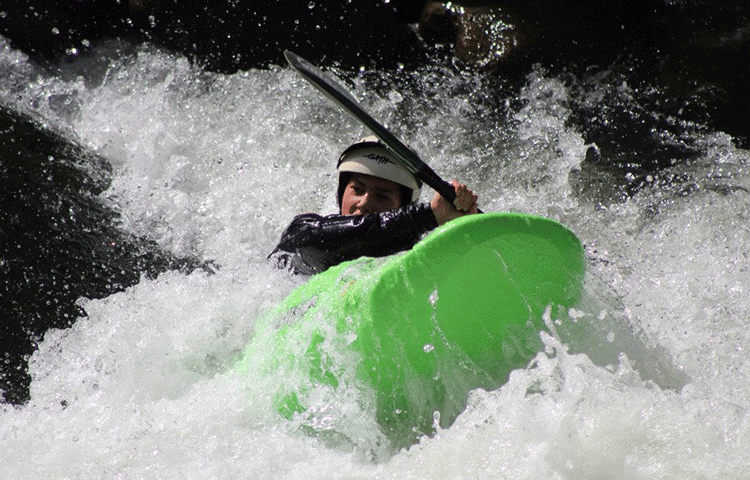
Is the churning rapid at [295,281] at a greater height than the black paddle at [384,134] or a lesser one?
lesser

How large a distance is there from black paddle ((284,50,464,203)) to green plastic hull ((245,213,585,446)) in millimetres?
511

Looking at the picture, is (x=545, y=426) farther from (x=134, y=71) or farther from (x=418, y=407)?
(x=134, y=71)

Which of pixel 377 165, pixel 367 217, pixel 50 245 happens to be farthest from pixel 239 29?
pixel 367 217

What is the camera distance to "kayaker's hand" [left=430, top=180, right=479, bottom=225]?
9.31 feet

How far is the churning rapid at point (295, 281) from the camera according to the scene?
222 cm

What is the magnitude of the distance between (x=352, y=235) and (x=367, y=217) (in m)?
0.08

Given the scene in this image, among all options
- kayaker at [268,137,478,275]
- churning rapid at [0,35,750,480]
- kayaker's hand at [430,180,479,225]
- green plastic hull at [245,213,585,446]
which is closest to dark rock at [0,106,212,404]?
churning rapid at [0,35,750,480]

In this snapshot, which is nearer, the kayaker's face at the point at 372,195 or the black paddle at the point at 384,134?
the black paddle at the point at 384,134

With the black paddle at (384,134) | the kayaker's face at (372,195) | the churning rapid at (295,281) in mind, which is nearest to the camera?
the churning rapid at (295,281)

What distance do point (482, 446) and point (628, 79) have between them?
12.9 ft

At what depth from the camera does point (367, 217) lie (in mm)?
3029

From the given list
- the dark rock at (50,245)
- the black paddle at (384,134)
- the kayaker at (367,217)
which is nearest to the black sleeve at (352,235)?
the kayaker at (367,217)

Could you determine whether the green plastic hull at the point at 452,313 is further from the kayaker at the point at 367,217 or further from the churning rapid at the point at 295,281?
the kayaker at the point at 367,217

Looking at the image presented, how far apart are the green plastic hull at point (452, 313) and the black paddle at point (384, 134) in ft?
1.68
